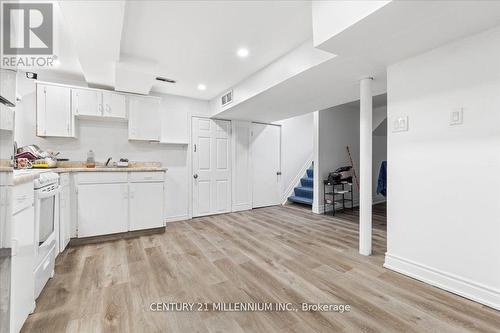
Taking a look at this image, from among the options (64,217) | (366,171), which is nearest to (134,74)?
(64,217)

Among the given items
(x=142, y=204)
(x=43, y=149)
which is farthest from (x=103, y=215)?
(x=43, y=149)

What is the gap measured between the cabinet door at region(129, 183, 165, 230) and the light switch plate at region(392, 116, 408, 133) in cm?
320

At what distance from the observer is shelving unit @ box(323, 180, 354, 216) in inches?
178

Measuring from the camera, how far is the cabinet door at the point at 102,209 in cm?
280

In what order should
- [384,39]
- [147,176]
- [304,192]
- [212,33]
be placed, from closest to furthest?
1. [384,39]
2. [212,33]
3. [147,176]
4. [304,192]

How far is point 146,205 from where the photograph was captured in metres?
3.22

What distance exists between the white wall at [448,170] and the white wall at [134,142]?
3.38m

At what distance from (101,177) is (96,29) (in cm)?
189

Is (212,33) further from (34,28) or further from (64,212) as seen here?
(64,212)

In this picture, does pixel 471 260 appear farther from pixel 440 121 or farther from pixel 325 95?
pixel 325 95

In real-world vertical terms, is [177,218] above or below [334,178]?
below

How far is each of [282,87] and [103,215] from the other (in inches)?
118

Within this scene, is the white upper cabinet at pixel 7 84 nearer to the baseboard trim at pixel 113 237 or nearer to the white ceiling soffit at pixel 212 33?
the white ceiling soffit at pixel 212 33

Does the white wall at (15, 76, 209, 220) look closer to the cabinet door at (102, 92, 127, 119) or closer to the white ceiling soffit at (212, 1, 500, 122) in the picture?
the cabinet door at (102, 92, 127, 119)
